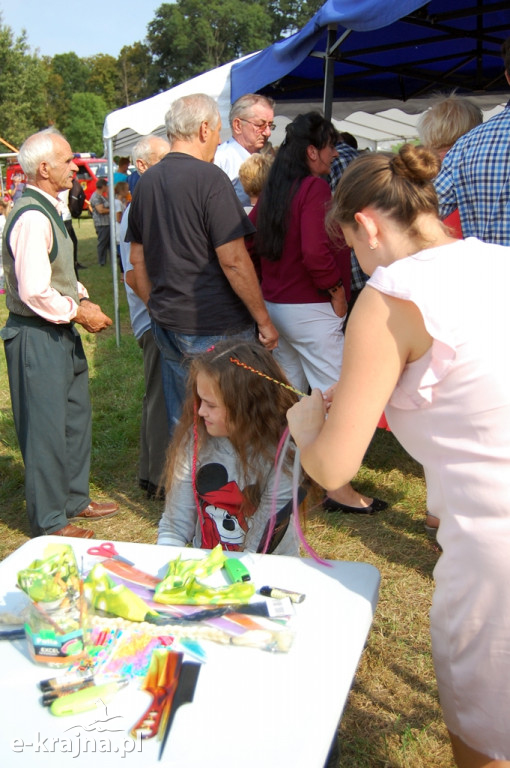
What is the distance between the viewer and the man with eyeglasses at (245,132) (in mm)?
4000

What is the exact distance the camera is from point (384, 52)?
17.4ft

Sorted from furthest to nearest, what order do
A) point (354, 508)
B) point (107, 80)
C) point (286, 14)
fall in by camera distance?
point (286, 14) → point (107, 80) → point (354, 508)

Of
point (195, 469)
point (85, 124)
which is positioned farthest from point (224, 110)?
point (85, 124)

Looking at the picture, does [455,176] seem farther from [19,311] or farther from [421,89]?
[421,89]

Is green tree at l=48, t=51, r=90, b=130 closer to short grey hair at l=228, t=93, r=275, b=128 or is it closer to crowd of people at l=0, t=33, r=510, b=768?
short grey hair at l=228, t=93, r=275, b=128

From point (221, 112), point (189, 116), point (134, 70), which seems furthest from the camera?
point (134, 70)

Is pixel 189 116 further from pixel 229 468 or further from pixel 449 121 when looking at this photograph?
pixel 229 468

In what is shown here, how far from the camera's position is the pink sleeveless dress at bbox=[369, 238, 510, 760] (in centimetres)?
106

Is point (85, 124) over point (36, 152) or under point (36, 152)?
over

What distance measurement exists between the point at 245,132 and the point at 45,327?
1.88 meters

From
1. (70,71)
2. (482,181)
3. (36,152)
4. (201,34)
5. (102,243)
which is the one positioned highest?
(201,34)

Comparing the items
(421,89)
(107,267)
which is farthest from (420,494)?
(107,267)

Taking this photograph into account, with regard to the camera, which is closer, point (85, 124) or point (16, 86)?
point (16, 86)

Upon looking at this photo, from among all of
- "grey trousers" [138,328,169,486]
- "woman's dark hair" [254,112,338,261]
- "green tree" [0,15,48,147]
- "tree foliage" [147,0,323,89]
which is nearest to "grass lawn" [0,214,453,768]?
"grey trousers" [138,328,169,486]
